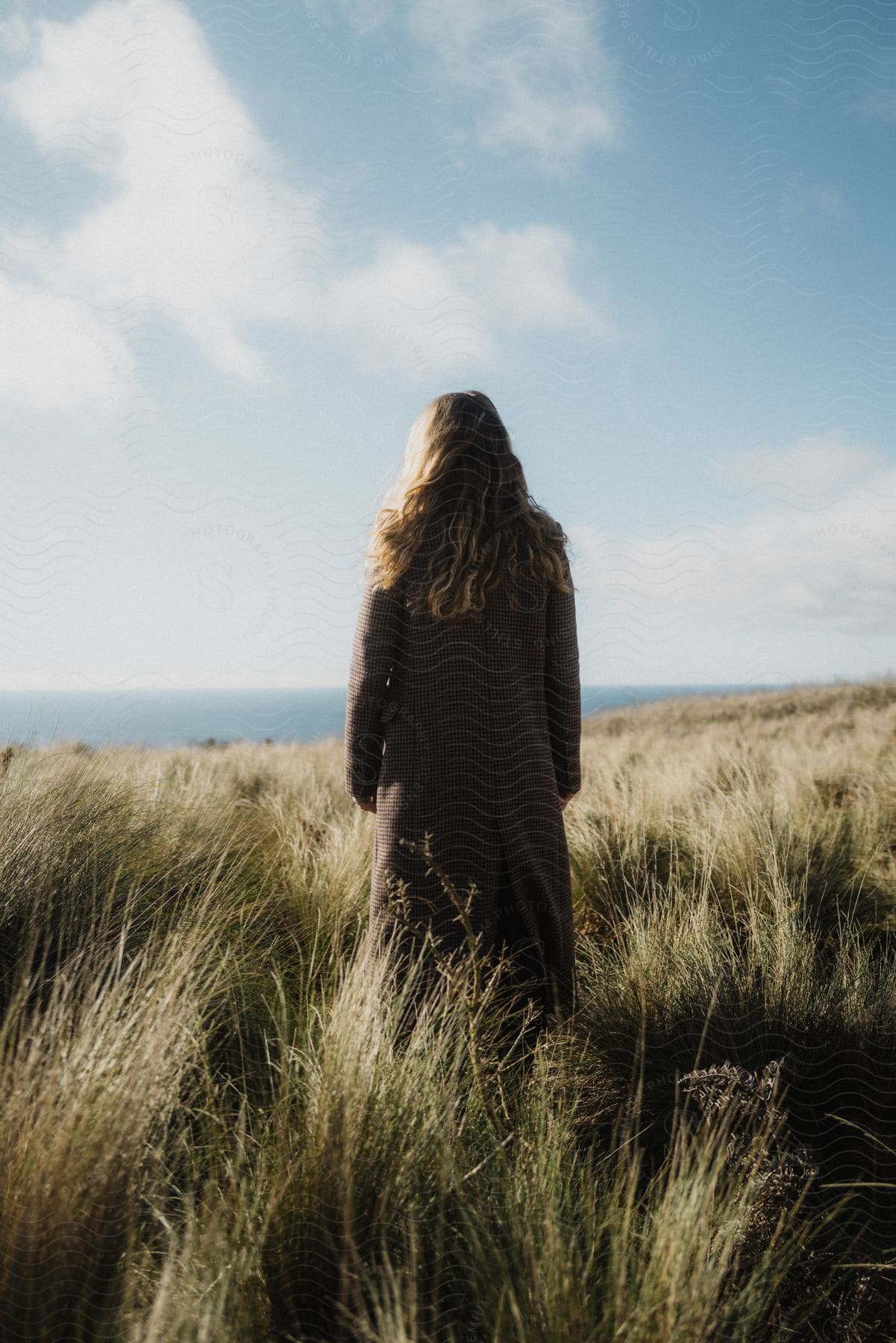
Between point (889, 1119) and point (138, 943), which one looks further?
point (138, 943)

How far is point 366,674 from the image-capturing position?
219cm

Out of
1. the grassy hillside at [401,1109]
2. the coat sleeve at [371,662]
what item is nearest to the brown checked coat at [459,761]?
Answer: the coat sleeve at [371,662]

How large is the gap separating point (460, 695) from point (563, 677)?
0.36 metres

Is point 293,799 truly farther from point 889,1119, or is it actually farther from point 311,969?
point 889,1119

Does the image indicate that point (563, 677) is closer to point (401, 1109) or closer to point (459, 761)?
point (459, 761)

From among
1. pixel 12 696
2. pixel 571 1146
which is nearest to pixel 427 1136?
pixel 571 1146

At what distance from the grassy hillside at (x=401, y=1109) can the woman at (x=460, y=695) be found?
241mm

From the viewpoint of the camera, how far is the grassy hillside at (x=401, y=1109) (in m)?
1.24

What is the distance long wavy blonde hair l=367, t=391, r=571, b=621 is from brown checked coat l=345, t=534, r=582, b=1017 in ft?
0.19

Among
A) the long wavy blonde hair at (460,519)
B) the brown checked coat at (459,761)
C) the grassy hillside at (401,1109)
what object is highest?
the long wavy blonde hair at (460,519)

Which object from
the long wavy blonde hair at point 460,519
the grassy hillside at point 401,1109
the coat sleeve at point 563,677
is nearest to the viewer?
the grassy hillside at point 401,1109

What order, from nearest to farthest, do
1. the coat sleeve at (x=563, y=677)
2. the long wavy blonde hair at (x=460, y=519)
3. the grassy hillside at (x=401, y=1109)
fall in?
the grassy hillside at (x=401, y=1109) < the long wavy blonde hair at (x=460, y=519) < the coat sleeve at (x=563, y=677)

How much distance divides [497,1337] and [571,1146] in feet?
2.01

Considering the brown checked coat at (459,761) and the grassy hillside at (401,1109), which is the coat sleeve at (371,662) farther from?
the grassy hillside at (401,1109)
